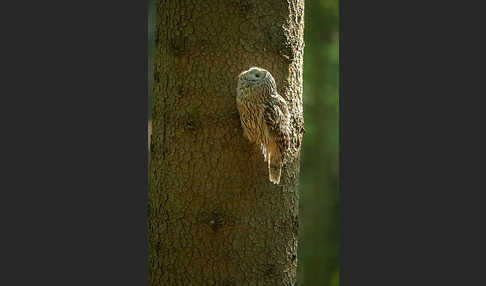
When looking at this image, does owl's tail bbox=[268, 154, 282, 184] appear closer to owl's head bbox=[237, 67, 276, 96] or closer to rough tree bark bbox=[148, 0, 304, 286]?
rough tree bark bbox=[148, 0, 304, 286]

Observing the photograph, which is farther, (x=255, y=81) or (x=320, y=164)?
(x=320, y=164)

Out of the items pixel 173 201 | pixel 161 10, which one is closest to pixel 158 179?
pixel 173 201

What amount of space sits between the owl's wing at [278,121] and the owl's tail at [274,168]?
0.03 metres

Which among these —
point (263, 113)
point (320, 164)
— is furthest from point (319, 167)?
point (263, 113)

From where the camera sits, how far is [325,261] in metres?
2.61

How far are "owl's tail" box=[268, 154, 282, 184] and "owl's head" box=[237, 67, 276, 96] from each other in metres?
0.23

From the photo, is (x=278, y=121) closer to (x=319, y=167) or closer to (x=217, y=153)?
(x=217, y=153)

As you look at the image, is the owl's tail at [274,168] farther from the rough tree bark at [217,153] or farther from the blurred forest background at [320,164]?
the blurred forest background at [320,164]

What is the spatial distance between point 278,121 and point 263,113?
2.5 inches

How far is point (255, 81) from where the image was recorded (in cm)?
161

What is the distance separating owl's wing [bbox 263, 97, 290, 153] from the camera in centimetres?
163

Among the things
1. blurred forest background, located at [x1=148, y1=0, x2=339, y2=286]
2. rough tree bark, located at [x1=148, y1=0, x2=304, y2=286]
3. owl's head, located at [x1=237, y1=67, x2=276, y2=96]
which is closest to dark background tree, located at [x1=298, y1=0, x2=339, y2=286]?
blurred forest background, located at [x1=148, y1=0, x2=339, y2=286]

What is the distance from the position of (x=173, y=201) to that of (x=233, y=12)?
682 mm

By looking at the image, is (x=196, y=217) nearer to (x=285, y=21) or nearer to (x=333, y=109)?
(x=285, y=21)
